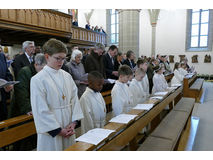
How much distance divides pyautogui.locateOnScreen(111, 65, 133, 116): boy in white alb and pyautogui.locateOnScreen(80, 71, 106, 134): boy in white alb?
1.43ft

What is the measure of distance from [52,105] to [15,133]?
2.72ft

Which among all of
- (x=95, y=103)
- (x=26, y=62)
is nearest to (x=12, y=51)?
(x=26, y=62)

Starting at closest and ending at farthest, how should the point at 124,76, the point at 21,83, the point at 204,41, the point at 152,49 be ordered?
the point at 21,83 → the point at 124,76 → the point at 204,41 → the point at 152,49

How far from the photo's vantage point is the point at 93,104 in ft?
8.06

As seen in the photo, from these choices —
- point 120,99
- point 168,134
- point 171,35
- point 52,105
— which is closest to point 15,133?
point 52,105

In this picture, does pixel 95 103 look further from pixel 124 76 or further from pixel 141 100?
pixel 141 100

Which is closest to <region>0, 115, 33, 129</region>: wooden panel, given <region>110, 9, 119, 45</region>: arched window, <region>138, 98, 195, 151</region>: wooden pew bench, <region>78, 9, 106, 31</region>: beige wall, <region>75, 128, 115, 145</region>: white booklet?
<region>75, 128, 115, 145</region>: white booklet

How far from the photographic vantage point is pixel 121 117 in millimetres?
2340

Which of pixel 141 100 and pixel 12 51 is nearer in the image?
pixel 141 100

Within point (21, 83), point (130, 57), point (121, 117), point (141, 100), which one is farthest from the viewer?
point (130, 57)

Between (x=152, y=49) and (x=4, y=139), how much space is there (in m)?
15.4

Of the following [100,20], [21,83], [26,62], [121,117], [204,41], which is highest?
[100,20]

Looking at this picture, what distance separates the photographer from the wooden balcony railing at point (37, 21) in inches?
265

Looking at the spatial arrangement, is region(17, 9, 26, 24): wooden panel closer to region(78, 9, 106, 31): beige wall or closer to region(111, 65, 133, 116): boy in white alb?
region(111, 65, 133, 116): boy in white alb
